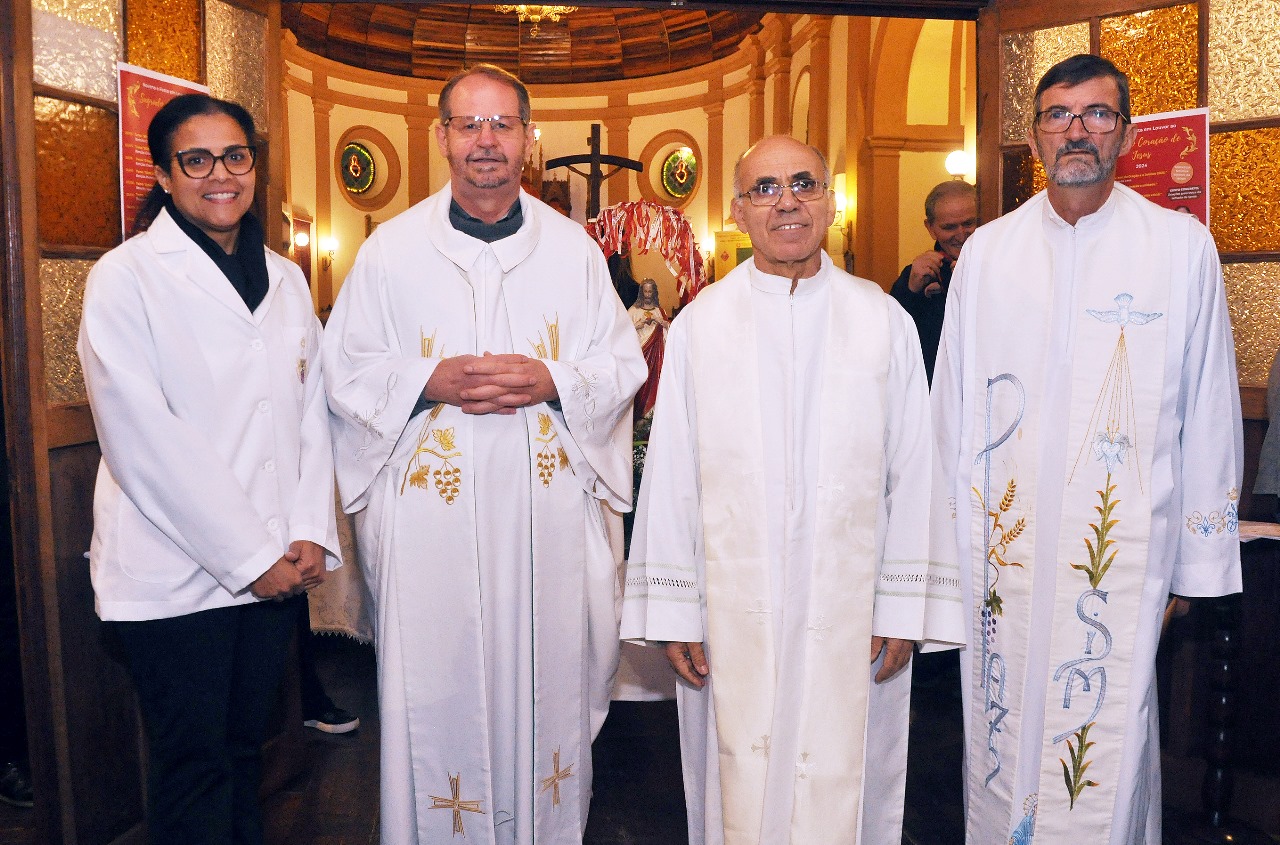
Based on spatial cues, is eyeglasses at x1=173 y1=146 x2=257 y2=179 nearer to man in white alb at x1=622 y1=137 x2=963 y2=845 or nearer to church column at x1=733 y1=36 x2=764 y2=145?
man in white alb at x1=622 y1=137 x2=963 y2=845

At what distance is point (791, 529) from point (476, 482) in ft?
2.67

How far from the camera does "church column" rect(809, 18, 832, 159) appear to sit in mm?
11203

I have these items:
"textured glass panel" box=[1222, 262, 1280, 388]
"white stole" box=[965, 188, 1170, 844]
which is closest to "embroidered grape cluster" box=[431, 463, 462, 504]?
"white stole" box=[965, 188, 1170, 844]

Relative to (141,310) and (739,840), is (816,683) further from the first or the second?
(141,310)

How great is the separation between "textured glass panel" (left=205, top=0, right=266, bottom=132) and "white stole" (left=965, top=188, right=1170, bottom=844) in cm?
239

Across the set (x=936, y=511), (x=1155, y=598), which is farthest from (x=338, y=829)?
(x=1155, y=598)

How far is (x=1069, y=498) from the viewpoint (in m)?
2.60

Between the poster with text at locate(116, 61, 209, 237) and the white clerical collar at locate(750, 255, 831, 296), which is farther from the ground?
the poster with text at locate(116, 61, 209, 237)

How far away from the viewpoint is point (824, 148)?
11.4 metres

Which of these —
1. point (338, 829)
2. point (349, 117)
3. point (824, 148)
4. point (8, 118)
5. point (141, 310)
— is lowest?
point (338, 829)

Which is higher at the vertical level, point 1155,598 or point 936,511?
point 936,511

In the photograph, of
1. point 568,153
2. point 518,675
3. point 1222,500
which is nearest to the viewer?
point 1222,500

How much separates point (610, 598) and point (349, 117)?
1333 cm

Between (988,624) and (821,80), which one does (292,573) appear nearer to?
(988,624)
